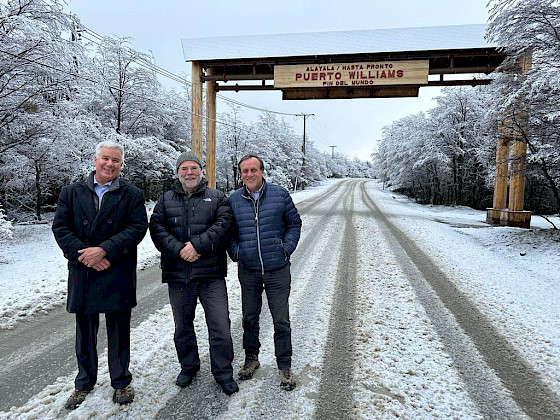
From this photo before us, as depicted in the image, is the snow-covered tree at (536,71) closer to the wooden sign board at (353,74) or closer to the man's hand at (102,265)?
the wooden sign board at (353,74)

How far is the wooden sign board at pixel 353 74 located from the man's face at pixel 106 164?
12380 mm

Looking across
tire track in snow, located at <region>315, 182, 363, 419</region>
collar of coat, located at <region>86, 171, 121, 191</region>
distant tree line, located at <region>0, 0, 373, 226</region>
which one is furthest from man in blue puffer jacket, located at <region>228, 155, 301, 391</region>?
distant tree line, located at <region>0, 0, 373, 226</region>

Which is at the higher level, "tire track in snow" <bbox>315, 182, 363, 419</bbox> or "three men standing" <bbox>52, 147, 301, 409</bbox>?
"three men standing" <bbox>52, 147, 301, 409</bbox>

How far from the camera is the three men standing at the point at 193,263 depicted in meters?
2.94

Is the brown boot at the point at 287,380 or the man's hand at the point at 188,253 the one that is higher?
the man's hand at the point at 188,253

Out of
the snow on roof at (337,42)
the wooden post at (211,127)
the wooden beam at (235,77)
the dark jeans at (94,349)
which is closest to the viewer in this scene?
the dark jeans at (94,349)

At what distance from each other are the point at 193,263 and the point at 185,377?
994mm

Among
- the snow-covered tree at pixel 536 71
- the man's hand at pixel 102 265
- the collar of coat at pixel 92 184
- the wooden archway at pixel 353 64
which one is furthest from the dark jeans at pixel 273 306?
the wooden archway at pixel 353 64

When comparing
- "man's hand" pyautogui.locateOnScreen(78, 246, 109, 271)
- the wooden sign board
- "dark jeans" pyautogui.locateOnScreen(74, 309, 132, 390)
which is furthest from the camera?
the wooden sign board

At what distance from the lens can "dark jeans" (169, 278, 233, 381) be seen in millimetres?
2967

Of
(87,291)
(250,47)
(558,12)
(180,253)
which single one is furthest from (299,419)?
(250,47)

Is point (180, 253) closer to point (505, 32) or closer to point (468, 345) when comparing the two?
point (468, 345)

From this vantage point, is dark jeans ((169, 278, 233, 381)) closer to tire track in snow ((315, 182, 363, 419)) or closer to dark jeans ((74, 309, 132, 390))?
dark jeans ((74, 309, 132, 390))

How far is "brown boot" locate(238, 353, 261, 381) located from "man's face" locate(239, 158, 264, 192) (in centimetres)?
156
